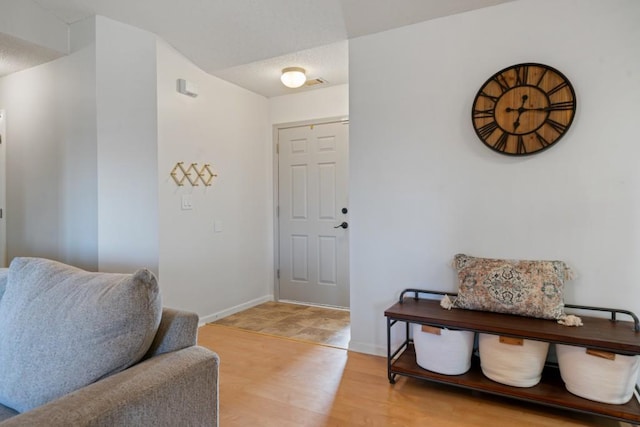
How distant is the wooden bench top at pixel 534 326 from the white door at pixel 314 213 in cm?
177

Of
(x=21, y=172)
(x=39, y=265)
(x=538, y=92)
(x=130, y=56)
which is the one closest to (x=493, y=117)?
(x=538, y=92)

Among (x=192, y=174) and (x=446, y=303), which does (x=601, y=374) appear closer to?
(x=446, y=303)

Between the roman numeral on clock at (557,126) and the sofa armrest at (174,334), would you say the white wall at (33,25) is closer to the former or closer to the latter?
the sofa armrest at (174,334)

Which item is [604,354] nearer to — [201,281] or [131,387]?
[131,387]

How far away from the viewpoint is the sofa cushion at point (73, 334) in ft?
3.52

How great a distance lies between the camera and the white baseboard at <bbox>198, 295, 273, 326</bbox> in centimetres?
358

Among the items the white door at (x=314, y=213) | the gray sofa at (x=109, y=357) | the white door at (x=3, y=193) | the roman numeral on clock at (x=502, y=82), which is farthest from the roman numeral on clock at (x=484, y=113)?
the white door at (x=3, y=193)

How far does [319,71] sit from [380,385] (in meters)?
2.80

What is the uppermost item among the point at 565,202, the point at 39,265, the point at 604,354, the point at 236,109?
the point at 236,109

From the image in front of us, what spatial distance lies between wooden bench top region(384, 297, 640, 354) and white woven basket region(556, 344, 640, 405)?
0.27 feet

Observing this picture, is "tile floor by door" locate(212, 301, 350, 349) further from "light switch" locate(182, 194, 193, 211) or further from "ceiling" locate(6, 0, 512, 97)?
"ceiling" locate(6, 0, 512, 97)

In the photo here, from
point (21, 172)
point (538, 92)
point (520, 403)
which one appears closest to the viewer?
point (520, 403)

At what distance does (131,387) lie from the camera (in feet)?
3.22

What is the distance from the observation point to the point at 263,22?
289 centimetres
